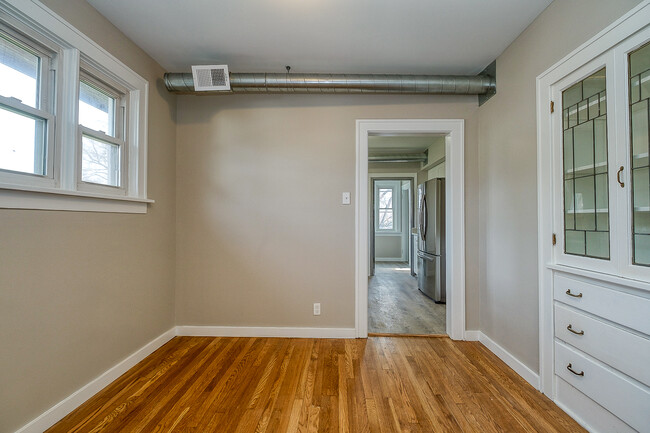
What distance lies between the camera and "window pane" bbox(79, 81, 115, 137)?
1.93 meters

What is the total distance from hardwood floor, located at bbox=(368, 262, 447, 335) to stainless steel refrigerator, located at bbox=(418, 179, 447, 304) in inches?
8.4

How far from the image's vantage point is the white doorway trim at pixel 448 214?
2.74m

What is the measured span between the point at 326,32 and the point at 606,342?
2.66 meters

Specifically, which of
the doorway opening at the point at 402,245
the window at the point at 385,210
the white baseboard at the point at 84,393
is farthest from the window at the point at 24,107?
the window at the point at 385,210

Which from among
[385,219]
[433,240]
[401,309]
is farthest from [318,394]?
[385,219]

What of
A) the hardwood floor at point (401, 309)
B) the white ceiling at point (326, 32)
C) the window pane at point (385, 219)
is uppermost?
the white ceiling at point (326, 32)

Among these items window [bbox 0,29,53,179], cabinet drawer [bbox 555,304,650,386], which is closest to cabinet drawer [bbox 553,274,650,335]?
cabinet drawer [bbox 555,304,650,386]

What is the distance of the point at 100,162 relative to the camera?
2.06 meters

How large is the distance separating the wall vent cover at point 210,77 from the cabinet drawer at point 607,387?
323 centimetres

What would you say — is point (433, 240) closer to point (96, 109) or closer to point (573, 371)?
Result: point (573, 371)

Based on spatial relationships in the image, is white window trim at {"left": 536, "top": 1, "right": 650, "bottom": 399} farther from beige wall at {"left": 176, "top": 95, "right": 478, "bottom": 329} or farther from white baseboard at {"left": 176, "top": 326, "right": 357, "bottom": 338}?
white baseboard at {"left": 176, "top": 326, "right": 357, "bottom": 338}

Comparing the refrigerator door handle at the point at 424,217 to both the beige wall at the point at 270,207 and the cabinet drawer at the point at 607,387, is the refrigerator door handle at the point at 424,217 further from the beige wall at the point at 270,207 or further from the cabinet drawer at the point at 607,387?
the cabinet drawer at the point at 607,387

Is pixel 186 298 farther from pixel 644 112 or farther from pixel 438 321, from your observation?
pixel 644 112

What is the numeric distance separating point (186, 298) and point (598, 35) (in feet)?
12.2
